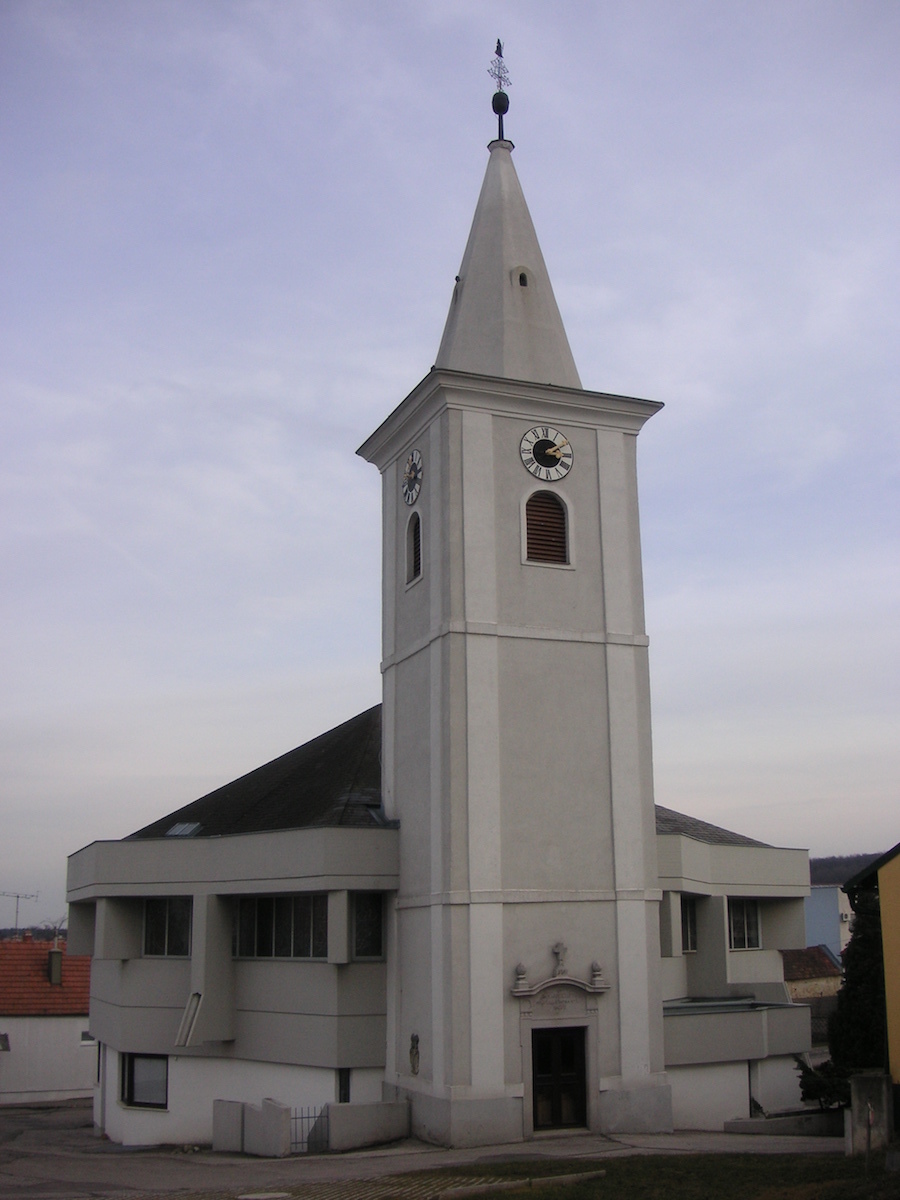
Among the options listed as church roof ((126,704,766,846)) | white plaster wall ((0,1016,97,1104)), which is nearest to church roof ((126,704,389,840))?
church roof ((126,704,766,846))

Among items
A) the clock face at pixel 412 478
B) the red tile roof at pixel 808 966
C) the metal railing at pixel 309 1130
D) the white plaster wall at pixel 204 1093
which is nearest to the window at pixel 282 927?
the white plaster wall at pixel 204 1093

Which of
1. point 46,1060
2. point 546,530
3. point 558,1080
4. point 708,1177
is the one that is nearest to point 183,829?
point 558,1080

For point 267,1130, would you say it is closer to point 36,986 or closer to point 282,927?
point 282,927

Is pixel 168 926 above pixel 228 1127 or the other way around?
above

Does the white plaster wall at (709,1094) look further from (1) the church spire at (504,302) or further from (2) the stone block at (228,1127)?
(1) the church spire at (504,302)

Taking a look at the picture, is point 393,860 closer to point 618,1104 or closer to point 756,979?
point 618,1104

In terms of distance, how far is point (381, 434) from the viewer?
29.3 metres

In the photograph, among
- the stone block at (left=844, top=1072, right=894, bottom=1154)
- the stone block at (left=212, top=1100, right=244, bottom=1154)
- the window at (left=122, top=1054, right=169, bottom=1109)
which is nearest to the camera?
the stone block at (left=844, top=1072, right=894, bottom=1154)

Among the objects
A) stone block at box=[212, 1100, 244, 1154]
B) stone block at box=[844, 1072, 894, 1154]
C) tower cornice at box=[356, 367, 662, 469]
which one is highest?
tower cornice at box=[356, 367, 662, 469]

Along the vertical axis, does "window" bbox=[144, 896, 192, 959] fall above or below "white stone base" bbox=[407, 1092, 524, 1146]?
above

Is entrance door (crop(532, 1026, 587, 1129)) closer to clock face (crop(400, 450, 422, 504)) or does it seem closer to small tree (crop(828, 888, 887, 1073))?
small tree (crop(828, 888, 887, 1073))

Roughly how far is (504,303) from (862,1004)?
59.8 ft

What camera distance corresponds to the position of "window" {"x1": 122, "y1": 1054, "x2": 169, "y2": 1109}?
29.2m

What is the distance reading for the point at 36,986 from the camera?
4891cm
